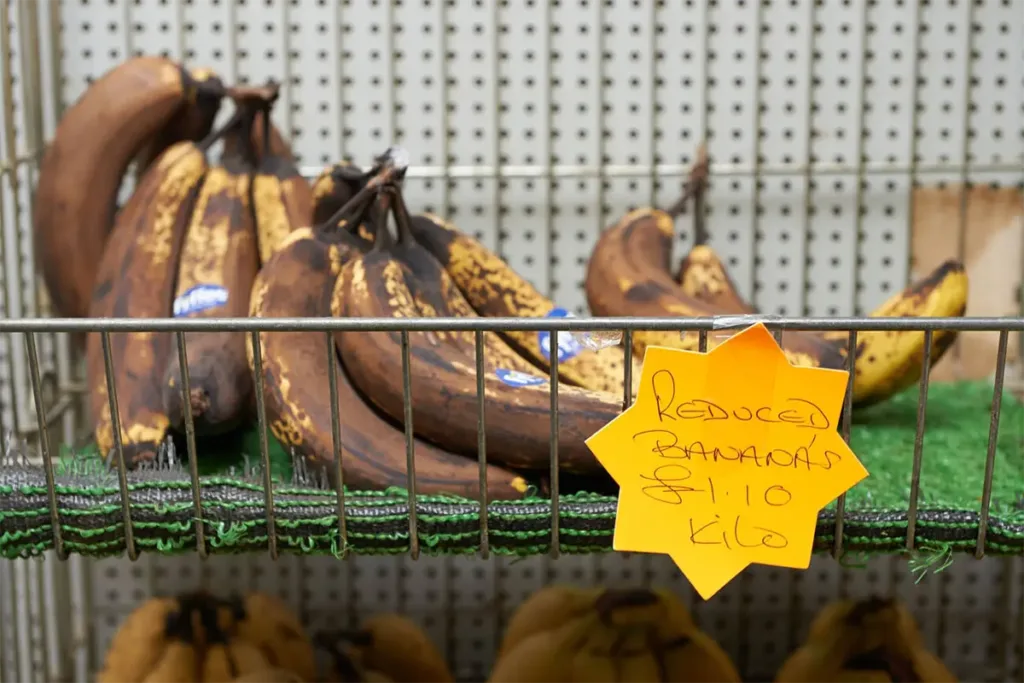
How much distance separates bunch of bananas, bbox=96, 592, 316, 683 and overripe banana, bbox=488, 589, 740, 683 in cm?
19

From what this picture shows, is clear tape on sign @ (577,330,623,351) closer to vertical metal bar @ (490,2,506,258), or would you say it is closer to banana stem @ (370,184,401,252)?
banana stem @ (370,184,401,252)

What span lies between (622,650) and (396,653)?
21 cm

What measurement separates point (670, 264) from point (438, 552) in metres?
0.43

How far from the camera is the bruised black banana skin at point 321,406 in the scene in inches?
24.7

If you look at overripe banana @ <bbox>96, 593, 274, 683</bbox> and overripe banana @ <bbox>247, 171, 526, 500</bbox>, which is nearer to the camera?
overripe banana @ <bbox>247, 171, 526, 500</bbox>

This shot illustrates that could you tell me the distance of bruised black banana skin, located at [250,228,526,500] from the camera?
0.63m

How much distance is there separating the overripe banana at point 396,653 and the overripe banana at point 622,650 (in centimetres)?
9

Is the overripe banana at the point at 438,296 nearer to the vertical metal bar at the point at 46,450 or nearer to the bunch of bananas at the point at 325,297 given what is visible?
the bunch of bananas at the point at 325,297

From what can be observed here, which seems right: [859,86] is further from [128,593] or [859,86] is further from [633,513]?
[128,593]

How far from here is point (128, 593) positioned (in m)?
1.08

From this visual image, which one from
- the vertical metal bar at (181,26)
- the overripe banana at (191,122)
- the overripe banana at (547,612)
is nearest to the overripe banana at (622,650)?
the overripe banana at (547,612)

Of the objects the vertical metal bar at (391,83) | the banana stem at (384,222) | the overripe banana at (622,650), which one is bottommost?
the overripe banana at (622,650)

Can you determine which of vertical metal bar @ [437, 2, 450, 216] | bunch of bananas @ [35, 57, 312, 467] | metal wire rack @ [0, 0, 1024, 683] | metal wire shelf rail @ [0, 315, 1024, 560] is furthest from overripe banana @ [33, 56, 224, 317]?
metal wire shelf rail @ [0, 315, 1024, 560]

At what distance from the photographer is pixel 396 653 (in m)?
0.91
